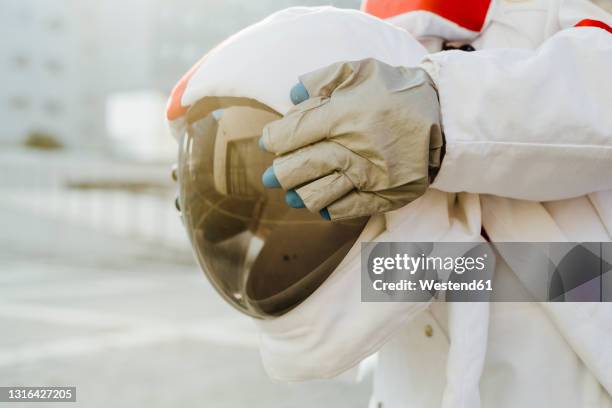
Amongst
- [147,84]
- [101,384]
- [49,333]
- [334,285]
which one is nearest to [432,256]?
[334,285]

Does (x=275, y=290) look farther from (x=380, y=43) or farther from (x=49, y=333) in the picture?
(x=49, y=333)

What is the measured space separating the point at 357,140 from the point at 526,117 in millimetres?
178

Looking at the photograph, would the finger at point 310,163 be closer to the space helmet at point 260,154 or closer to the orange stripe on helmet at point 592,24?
the space helmet at point 260,154

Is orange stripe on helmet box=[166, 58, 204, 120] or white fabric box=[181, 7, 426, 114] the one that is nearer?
white fabric box=[181, 7, 426, 114]

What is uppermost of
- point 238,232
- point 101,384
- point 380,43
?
point 380,43

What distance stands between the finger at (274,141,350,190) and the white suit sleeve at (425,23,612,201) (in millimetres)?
111

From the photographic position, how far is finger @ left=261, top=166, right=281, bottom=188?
2.23 ft

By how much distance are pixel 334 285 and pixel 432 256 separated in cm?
12

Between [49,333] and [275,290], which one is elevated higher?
[275,290]

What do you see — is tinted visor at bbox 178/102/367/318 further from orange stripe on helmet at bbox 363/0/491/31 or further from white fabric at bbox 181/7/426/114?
orange stripe on helmet at bbox 363/0/491/31

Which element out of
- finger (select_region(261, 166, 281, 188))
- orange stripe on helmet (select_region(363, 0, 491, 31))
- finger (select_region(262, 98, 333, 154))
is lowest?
finger (select_region(261, 166, 281, 188))

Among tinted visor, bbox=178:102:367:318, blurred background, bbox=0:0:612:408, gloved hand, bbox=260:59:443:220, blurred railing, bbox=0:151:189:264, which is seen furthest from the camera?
blurred railing, bbox=0:151:189:264

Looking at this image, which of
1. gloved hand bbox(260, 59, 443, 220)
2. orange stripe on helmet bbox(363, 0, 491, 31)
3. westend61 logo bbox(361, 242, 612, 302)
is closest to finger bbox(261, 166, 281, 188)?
gloved hand bbox(260, 59, 443, 220)

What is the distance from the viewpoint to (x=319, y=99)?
67 cm
